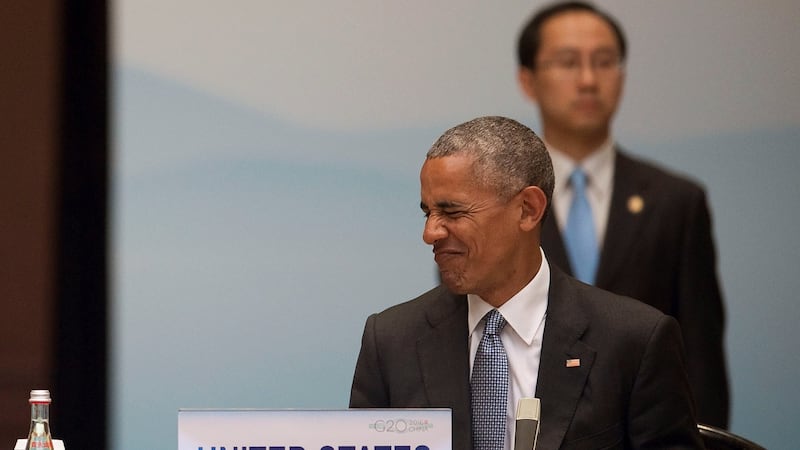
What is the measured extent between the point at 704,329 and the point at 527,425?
297 cm

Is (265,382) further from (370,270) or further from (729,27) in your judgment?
(729,27)

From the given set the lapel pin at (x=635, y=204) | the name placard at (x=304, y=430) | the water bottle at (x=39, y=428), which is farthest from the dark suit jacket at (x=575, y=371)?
the lapel pin at (x=635, y=204)

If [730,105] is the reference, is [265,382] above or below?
below

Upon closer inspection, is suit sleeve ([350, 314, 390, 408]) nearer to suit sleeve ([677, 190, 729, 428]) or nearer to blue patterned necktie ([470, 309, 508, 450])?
blue patterned necktie ([470, 309, 508, 450])

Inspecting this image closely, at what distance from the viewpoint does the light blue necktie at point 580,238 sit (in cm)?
545

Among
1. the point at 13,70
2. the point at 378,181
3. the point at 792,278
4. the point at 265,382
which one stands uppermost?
the point at 13,70

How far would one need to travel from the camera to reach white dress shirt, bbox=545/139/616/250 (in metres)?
5.44

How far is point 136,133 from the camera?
17.7ft

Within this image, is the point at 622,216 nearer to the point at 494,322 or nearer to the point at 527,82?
the point at 527,82

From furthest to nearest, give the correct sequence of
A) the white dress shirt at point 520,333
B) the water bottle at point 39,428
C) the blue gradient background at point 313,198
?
the blue gradient background at point 313,198 < the white dress shirt at point 520,333 < the water bottle at point 39,428

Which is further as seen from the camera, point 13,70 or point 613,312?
point 13,70

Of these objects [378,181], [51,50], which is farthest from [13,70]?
[378,181]

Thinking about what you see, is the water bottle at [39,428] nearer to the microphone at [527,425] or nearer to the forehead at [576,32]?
the microphone at [527,425]

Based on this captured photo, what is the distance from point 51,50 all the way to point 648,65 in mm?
2458
